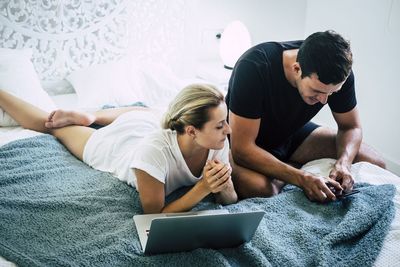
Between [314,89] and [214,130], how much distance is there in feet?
1.28

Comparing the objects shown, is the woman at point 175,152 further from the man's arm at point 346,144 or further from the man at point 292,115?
the man's arm at point 346,144

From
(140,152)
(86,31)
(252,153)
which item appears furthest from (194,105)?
(86,31)

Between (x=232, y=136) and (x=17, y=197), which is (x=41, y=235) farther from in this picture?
(x=232, y=136)

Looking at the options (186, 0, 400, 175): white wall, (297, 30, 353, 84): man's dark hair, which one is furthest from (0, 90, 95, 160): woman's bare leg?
(186, 0, 400, 175): white wall

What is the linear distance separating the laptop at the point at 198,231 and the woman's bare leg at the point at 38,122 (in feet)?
2.25

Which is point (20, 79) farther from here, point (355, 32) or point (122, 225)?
point (355, 32)

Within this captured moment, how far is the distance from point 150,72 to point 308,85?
1128 mm

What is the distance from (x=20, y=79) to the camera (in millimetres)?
1983

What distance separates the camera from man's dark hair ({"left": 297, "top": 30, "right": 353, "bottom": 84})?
1362 mm

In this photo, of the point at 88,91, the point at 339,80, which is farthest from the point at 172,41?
the point at 339,80

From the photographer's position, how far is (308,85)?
144 centimetres

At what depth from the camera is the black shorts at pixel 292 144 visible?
173 cm

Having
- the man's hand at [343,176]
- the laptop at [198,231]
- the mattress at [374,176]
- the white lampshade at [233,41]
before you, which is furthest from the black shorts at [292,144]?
the white lampshade at [233,41]

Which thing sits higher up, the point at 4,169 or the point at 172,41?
the point at 172,41
